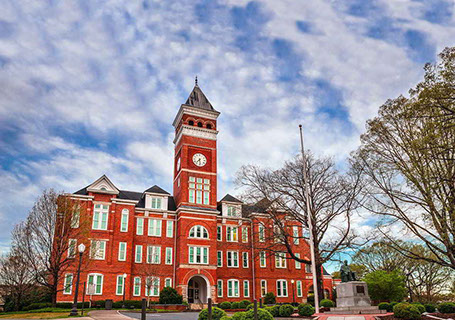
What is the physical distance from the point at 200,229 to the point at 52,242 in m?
17.6

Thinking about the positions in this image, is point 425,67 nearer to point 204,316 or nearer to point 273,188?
point 204,316

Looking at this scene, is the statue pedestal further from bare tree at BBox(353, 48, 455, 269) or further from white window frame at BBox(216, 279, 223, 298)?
white window frame at BBox(216, 279, 223, 298)

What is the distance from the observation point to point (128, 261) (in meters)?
40.2

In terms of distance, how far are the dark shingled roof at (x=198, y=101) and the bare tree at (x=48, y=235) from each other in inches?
895

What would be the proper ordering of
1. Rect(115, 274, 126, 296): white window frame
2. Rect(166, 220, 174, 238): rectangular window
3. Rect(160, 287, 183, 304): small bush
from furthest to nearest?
Rect(166, 220, 174, 238): rectangular window
Rect(115, 274, 126, 296): white window frame
Rect(160, 287, 183, 304): small bush

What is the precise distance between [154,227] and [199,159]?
10.4 m

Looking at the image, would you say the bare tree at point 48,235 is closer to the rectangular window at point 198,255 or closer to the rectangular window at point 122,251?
the rectangular window at point 122,251

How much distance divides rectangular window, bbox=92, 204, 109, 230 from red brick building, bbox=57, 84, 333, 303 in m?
0.11

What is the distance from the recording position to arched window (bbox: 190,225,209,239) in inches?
1697

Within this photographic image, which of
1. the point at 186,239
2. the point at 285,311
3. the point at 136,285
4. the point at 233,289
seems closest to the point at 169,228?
the point at 186,239

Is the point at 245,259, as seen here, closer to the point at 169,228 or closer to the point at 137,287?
the point at 169,228

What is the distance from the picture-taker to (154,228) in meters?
43.4

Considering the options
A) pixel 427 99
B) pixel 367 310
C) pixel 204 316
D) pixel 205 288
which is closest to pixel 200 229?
pixel 205 288

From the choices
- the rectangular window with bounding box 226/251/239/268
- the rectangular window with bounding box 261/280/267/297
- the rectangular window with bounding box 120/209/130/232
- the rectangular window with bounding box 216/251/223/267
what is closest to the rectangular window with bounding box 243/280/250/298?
the rectangular window with bounding box 261/280/267/297
